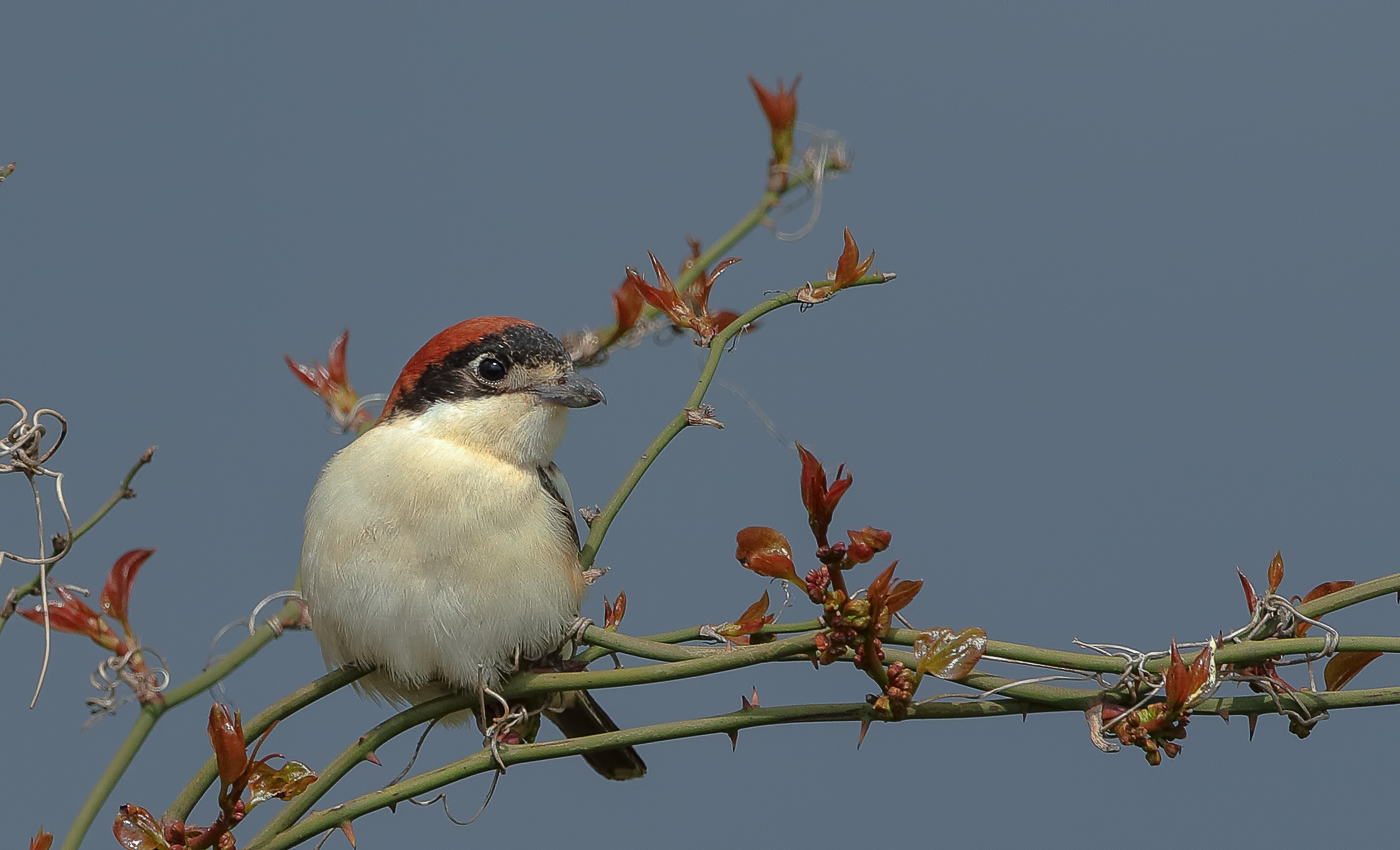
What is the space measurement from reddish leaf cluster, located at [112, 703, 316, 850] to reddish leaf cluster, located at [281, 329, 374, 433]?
122cm

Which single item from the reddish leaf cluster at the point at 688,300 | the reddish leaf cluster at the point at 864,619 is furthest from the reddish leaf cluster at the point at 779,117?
the reddish leaf cluster at the point at 864,619

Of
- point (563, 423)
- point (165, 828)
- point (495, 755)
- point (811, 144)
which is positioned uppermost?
point (811, 144)

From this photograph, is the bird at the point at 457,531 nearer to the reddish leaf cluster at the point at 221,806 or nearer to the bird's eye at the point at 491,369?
the bird's eye at the point at 491,369

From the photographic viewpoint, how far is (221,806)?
1.96 m

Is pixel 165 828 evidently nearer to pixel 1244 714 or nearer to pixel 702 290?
pixel 702 290

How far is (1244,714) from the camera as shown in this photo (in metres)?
1.88

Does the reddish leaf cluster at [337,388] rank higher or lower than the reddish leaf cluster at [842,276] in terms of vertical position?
lower

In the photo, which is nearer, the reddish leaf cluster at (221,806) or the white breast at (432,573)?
the reddish leaf cluster at (221,806)

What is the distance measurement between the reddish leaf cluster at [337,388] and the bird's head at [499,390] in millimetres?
123

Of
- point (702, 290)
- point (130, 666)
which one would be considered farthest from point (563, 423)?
point (130, 666)

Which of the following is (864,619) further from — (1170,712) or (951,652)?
(1170,712)

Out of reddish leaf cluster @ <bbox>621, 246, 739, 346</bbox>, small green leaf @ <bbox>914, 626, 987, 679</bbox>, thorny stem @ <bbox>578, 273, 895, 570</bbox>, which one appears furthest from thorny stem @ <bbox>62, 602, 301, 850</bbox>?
small green leaf @ <bbox>914, 626, 987, 679</bbox>

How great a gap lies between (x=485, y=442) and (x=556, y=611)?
1.48 ft

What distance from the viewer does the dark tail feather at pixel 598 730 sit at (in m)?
3.41
